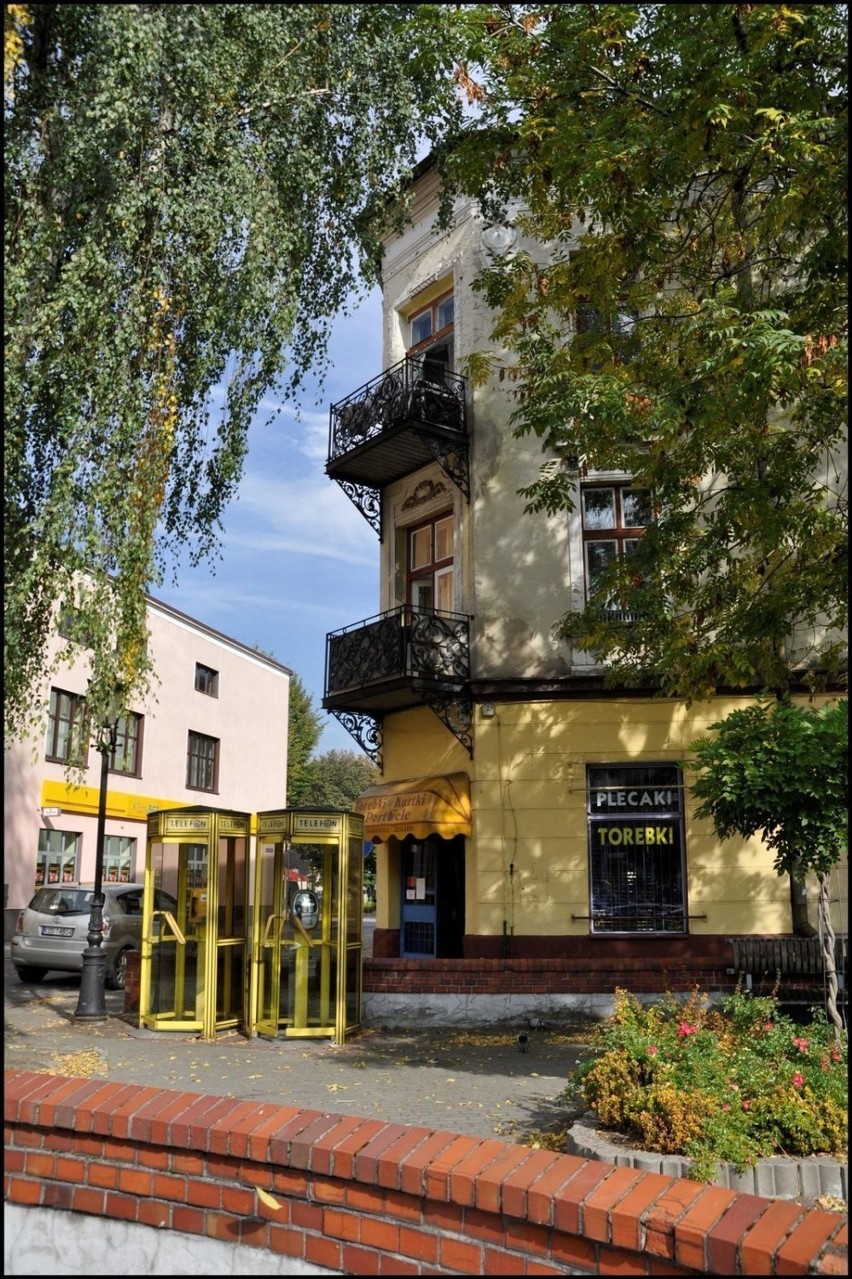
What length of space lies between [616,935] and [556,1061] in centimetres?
594

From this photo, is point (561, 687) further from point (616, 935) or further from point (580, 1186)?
point (580, 1186)

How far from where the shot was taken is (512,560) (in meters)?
16.9

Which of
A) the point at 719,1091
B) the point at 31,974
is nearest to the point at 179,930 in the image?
the point at 31,974

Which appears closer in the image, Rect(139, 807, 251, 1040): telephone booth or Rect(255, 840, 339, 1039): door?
Rect(255, 840, 339, 1039): door

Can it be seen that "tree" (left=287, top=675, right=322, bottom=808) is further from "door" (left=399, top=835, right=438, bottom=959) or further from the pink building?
"door" (left=399, top=835, right=438, bottom=959)

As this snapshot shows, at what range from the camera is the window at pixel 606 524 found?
54.6 feet

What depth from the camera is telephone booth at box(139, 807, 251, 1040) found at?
11977 mm

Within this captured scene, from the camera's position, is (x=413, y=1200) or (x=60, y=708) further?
(x=60, y=708)

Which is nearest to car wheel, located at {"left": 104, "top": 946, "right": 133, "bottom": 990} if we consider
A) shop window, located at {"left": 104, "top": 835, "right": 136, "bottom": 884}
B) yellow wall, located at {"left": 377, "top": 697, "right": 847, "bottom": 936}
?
yellow wall, located at {"left": 377, "top": 697, "right": 847, "bottom": 936}

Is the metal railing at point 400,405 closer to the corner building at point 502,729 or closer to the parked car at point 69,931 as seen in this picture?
the corner building at point 502,729

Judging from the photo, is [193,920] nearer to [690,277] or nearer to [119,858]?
[690,277]

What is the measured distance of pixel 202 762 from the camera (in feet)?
126

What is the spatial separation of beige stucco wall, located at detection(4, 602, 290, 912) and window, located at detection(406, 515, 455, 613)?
7.44m

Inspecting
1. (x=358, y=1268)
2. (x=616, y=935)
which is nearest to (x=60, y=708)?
(x=616, y=935)
